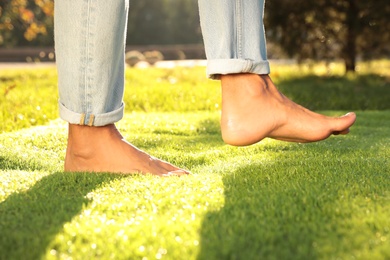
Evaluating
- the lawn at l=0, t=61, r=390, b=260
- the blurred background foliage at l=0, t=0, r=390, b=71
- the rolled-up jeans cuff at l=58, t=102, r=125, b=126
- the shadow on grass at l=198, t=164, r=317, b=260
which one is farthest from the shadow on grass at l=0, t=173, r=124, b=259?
the blurred background foliage at l=0, t=0, r=390, b=71

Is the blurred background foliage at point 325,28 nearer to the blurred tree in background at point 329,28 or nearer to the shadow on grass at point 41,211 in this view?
the blurred tree in background at point 329,28

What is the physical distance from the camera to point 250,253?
4.23 ft

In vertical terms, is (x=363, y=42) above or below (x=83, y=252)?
below

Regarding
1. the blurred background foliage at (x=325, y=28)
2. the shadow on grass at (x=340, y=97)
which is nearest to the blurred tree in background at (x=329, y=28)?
the blurred background foliage at (x=325, y=28)

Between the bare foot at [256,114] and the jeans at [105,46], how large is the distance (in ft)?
0.16

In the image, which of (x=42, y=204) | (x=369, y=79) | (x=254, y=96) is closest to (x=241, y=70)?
(x=254, y=96)

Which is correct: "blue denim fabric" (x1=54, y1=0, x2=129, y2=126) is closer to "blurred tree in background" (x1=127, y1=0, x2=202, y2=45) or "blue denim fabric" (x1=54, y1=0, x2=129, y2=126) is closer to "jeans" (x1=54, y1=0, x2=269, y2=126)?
"jeans" (x1=54, y1=0, x2=269, y2=126)

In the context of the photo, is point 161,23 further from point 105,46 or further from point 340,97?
point 105,46

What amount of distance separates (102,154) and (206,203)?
0.61 metres

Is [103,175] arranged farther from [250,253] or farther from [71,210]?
[250,253]

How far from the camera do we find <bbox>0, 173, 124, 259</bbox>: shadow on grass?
1.38 metres

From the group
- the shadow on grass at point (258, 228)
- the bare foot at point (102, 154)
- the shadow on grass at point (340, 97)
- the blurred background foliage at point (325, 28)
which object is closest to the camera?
the shadow on grass at point (258, 228)

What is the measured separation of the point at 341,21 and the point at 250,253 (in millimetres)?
7156

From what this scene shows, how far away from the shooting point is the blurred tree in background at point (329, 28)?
7848 mm
